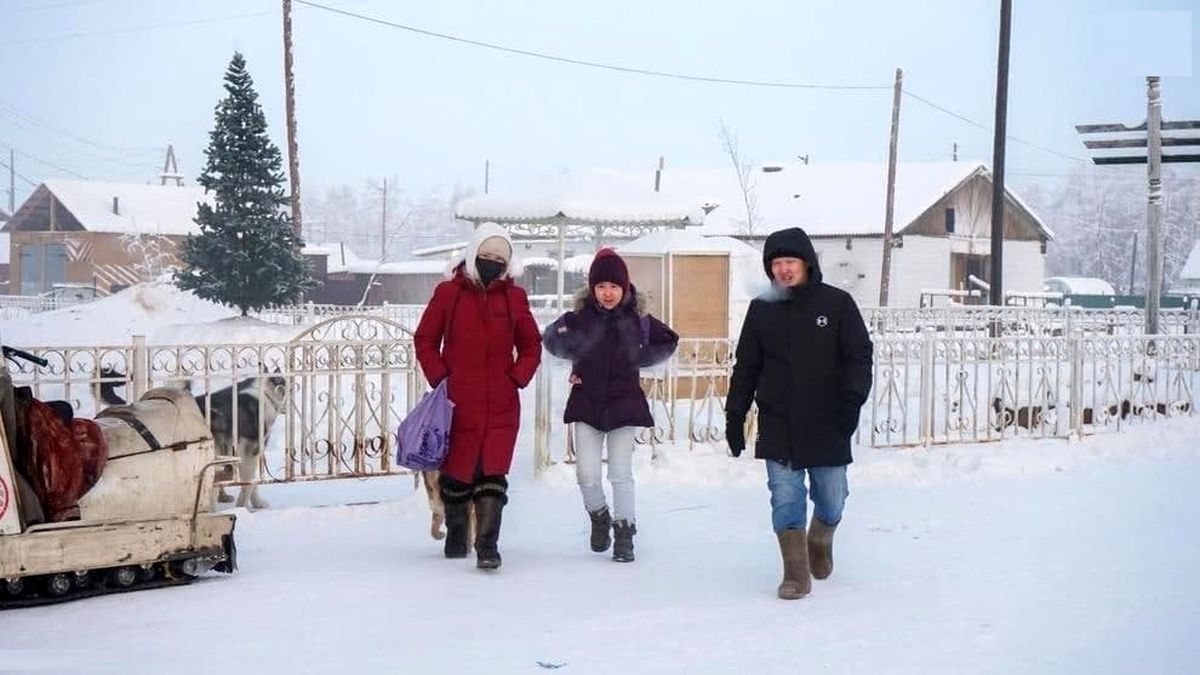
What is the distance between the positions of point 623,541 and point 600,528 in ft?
0.88

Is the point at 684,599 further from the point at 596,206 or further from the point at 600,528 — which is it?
the point at 596,206

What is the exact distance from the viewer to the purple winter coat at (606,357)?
23.1 feet

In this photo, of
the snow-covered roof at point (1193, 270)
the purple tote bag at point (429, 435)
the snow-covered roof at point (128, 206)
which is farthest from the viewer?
the snow-covered roof at point (1193, 270)

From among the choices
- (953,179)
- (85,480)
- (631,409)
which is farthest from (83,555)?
(953,179)

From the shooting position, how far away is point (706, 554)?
7.29 metres

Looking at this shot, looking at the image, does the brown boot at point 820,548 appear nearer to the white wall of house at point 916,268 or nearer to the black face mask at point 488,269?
the black face mask at point 488,269

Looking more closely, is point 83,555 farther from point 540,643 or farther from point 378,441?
point 378,441

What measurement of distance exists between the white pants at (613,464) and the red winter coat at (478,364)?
0.42 m

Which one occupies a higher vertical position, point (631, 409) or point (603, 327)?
point (603, 327)

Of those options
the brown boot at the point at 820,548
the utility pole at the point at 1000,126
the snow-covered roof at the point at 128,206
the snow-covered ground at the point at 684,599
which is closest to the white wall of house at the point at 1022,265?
the utility pole at the point at 1000,126

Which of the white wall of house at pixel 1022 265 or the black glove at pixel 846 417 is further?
the white wall of house at pixel 1022 265

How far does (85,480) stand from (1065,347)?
31.2 ft

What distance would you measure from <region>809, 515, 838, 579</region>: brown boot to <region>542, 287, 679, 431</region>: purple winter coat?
3.56 ft

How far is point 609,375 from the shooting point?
23.2 feet
